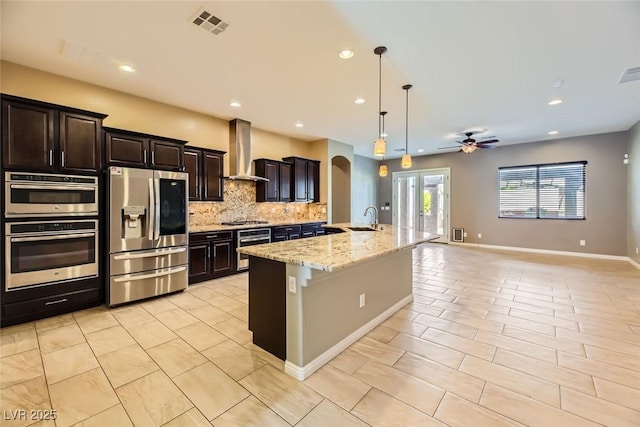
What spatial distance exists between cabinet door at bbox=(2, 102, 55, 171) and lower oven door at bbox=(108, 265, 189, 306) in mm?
1528

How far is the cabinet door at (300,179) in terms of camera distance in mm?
6230

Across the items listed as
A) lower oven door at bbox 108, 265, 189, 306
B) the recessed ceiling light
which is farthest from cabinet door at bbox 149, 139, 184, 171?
the recessed ceiling light

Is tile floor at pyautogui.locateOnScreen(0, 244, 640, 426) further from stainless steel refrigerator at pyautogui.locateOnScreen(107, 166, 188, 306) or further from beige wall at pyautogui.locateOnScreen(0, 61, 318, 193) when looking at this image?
beige wall at pyautogui.locateOnScreen(0, 61, 318, 193)

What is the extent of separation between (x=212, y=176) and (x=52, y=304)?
2.73m

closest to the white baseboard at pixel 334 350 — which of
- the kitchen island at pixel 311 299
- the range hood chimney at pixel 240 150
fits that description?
the kitchen island at pixel 311 299

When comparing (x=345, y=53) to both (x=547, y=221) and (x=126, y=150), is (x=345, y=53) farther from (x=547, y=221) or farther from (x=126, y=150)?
(x=547, y=221)

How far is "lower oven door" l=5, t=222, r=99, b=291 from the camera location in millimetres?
2814

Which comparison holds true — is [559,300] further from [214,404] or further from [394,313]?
[214,404]

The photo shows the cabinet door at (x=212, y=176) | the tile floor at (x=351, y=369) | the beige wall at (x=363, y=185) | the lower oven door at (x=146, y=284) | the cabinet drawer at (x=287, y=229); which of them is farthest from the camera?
the beige wall at (x=363, y=185)

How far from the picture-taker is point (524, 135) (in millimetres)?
6445

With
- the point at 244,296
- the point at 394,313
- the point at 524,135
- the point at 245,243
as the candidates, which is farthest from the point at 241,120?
the point at 524,135

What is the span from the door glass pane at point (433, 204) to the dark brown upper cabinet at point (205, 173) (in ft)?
21.6

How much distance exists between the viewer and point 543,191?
7.02 meters

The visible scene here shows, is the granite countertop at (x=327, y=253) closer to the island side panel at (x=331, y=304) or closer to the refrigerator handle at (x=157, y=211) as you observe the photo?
the island side panel at (x=331, y=304)
